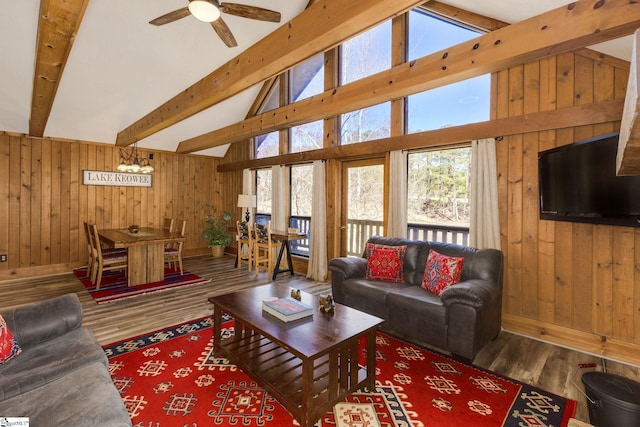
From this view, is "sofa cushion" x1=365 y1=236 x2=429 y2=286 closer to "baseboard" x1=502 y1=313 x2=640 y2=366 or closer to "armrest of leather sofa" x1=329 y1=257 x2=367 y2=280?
"armrest of leather sofa" x1=329 y1=257 x2=367 y2=280

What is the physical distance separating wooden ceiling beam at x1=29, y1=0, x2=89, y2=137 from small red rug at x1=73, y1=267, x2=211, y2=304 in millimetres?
2555

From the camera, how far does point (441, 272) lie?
123 inches

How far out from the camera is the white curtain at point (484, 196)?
333 cm

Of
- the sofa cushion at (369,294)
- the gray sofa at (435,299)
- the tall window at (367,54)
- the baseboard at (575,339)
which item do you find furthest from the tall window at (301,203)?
the baseboard at (575,339)

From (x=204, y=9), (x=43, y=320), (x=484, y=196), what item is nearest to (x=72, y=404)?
(x=43, y=320)

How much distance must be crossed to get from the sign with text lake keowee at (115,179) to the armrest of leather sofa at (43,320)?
4.62m

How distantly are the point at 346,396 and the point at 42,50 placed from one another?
3510 mm

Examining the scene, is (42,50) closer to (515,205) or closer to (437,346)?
(437,346)

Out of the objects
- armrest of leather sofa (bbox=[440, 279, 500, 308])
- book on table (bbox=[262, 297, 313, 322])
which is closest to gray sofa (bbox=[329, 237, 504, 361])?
armrest of leather sofa (bbox=[440, 279, 500, 308])

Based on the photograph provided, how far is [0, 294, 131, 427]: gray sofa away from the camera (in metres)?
1.34

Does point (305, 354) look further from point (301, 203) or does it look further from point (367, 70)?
point (301, 203)

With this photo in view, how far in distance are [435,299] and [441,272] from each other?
0.35 meters

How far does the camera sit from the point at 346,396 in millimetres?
2080

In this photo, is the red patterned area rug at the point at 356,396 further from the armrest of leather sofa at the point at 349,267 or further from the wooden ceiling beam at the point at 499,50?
the wooden ceiling beam at the point at 499,50
